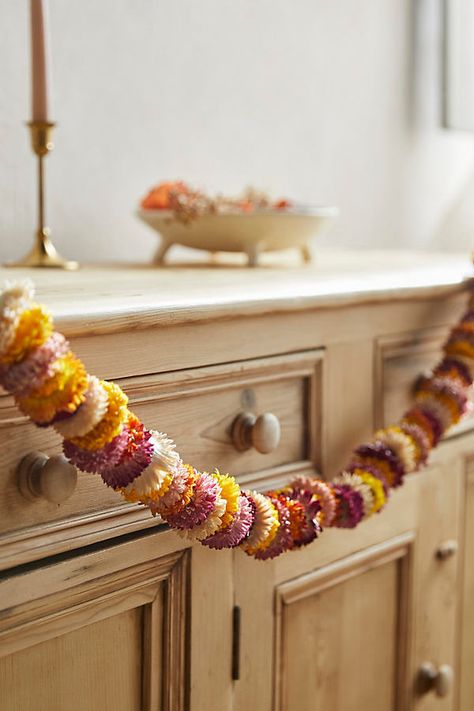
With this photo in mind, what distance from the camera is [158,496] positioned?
2.24 feet

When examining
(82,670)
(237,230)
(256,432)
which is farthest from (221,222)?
(82,670)

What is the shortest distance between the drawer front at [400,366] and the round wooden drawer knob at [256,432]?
Result: 21cm

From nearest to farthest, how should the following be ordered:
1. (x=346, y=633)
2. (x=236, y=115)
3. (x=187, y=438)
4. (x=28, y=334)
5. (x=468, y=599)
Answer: (x=28, y=334), (x=187, y=438), (x=346, y=633), (x=468, y=599), (x=236, y=115)

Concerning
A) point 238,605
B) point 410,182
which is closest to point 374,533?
point 238,605

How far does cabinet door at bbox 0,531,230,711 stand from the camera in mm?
695

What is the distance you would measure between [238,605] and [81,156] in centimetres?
75

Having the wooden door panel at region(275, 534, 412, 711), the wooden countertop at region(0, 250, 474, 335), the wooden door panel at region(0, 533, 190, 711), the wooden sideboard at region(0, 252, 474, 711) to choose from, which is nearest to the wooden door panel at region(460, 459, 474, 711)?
the wooden sideboard at region(0, 252, 474, 711)

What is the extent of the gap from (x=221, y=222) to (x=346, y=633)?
1.83 feet

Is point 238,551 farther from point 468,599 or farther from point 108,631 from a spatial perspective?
point 468,599

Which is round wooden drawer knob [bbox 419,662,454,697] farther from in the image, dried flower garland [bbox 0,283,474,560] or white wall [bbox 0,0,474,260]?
white wall [bbox 0,0,474,260]

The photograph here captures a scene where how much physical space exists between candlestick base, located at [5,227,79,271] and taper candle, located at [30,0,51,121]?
150 mm

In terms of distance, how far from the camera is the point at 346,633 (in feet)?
3.32

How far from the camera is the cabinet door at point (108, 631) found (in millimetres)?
695

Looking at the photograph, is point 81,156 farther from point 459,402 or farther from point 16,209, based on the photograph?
point 459,402
